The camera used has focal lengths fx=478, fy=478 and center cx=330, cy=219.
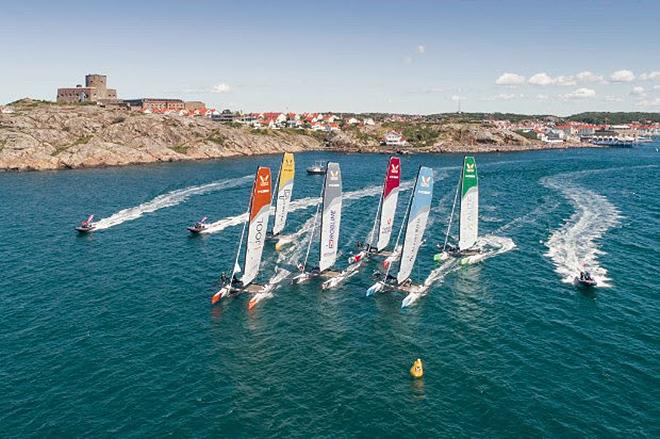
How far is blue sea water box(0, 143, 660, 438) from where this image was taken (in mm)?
39438

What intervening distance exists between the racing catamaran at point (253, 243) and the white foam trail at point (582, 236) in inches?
1727

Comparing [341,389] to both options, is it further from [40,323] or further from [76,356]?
[40,323]

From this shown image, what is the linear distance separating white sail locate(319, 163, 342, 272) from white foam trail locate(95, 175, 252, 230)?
53.4m

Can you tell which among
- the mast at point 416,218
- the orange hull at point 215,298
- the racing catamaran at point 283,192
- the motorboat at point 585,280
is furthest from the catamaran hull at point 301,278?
the motorboat at point 585,280

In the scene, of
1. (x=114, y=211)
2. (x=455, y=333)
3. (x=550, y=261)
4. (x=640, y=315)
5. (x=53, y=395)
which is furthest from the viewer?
(x=114, y=211)

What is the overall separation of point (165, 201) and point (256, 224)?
7103 cm

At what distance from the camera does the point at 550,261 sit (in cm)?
7756

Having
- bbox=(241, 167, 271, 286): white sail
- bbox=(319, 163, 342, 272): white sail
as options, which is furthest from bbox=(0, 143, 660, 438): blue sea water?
bbox=(319, 163, 342, 272): white sail

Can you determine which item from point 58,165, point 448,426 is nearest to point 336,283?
point 448,426

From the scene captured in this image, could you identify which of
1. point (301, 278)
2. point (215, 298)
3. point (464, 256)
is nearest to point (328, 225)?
point (301, 278)

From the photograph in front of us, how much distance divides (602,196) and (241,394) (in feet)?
420

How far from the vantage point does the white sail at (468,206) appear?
258 ft

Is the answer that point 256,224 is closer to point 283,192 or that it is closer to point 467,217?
point 283,192

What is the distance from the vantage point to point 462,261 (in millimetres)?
76562
